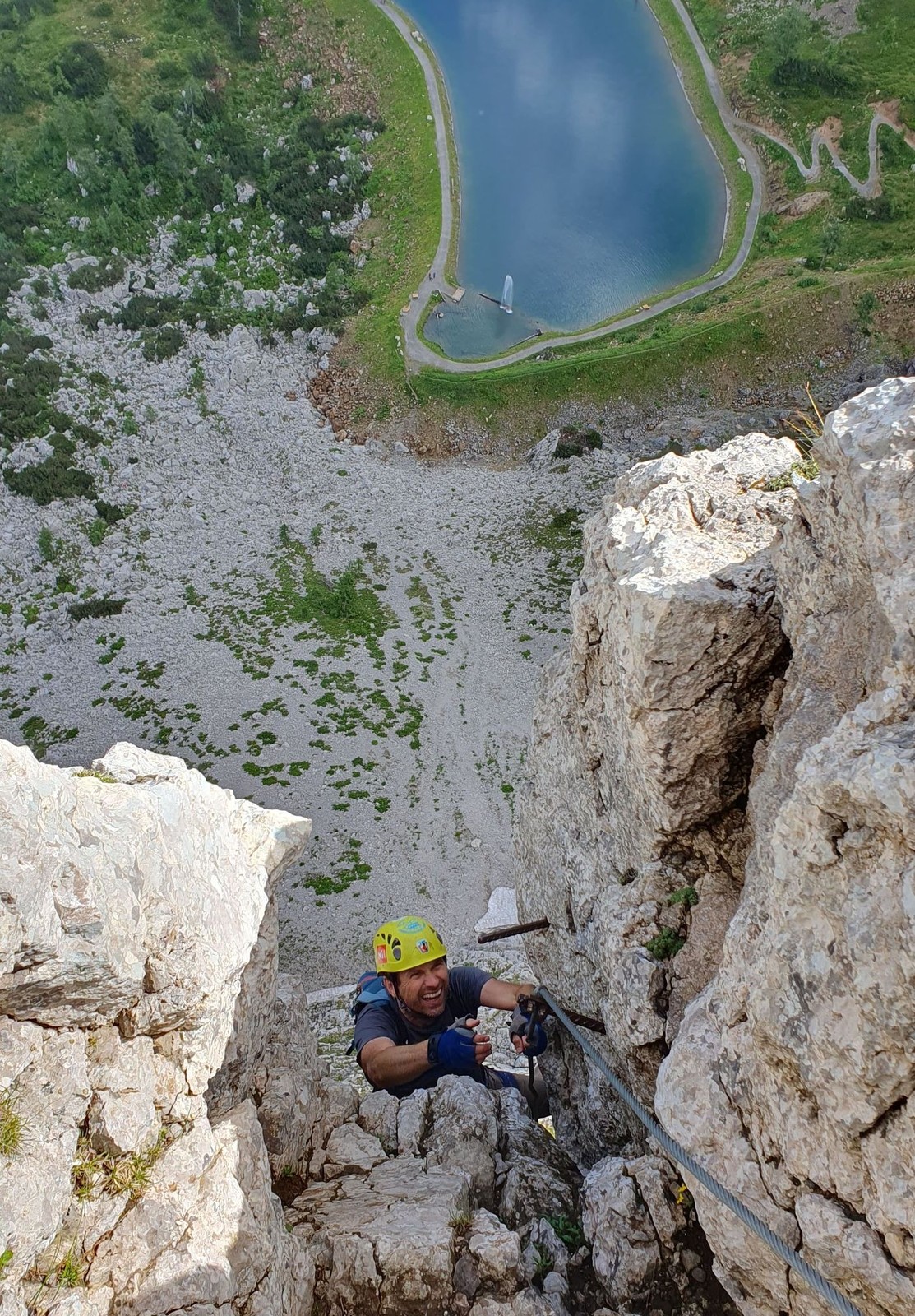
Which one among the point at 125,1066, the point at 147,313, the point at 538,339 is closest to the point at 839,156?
the point at 538,339

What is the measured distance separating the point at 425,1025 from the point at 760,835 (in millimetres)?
8736

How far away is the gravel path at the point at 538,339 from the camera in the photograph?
250 ft

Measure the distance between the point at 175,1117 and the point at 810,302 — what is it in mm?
79704

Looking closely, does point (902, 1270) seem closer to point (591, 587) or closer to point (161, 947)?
point (161, 947)

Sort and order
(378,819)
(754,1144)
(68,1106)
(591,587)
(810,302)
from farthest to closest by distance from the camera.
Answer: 1. (810,302)
2. (378,819)
3. (591,587)
4. (68,1106)
5. (754,1144)

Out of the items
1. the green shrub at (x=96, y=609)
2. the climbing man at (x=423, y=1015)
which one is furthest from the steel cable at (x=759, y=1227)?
the green shrub at (x=96, y=609)

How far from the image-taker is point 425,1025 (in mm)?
15477

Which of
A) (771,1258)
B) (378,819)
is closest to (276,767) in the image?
(378,819)

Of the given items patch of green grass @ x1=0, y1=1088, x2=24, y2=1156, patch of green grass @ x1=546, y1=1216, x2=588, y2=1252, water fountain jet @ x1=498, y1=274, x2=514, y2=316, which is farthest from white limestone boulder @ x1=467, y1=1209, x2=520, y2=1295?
water fountain jet @ x1=498, y1=274, x2=514, y2=316

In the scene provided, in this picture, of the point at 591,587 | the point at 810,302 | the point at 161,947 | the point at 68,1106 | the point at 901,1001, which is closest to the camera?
the point at 901,1001

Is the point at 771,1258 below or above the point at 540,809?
above

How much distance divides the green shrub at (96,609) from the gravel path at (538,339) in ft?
120

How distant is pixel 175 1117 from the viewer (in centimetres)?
1059

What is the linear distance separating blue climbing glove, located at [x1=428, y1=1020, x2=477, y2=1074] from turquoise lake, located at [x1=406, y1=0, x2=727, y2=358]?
73179mm
